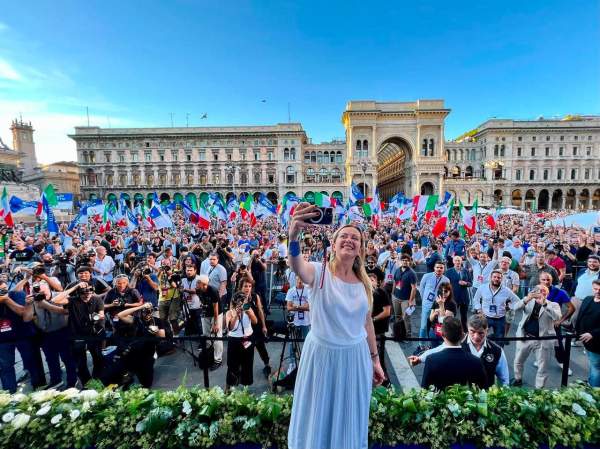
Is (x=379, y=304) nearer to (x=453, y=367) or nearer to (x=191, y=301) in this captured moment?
(x=453, y=367)

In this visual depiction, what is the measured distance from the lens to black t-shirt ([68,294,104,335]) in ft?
15.0

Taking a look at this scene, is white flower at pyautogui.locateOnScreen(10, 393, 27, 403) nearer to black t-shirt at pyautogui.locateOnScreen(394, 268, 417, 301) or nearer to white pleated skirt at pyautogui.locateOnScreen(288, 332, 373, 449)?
white pleated skirt at pyautogui.locateOnScreen(288, 332, 373, 449)

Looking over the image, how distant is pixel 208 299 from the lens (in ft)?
19.8

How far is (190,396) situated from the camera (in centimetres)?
285

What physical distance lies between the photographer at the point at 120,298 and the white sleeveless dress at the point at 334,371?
155 inches

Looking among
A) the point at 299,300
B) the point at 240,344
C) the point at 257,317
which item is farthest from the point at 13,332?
the point at 299,300

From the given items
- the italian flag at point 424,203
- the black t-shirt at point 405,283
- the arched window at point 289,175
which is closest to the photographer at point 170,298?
the black t-shirt at point 405,283

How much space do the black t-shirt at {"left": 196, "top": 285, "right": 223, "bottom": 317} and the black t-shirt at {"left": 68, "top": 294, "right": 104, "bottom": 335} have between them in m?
1.88

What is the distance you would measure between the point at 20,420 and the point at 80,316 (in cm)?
229

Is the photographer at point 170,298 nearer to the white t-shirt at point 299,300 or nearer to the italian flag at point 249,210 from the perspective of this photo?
the white t-shirt at point 299,300

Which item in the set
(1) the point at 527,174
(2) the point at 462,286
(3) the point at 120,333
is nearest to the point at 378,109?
(1) the point at 527,174

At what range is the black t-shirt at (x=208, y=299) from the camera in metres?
5.99

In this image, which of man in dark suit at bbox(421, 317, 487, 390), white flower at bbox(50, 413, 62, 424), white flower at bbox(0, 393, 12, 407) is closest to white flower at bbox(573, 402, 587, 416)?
man in dark suit at bbox(421, 317, 487, 390)

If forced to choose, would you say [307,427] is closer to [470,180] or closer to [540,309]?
[540,309]
